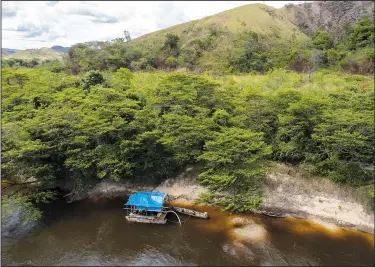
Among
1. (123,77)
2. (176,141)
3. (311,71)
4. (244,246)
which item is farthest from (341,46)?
(244,246)

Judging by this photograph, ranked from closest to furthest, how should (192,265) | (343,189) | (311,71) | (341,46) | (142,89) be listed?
(192,265) < (343,189) < (142,89) < (311,71) < (341,46)

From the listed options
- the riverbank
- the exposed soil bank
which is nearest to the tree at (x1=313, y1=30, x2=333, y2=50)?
the riverbank

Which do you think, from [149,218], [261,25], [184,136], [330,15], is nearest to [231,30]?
[261,25]

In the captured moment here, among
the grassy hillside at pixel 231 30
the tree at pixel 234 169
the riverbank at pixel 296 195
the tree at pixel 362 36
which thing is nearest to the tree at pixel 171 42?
the grassy hillside at pixel 231 30

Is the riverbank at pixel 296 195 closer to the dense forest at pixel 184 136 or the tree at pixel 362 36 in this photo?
the dense forest at pixel 184 136

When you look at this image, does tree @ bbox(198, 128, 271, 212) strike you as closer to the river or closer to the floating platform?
the river

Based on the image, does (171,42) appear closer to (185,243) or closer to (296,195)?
(296,195)

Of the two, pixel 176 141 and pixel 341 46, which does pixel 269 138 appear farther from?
pixel 341 46
